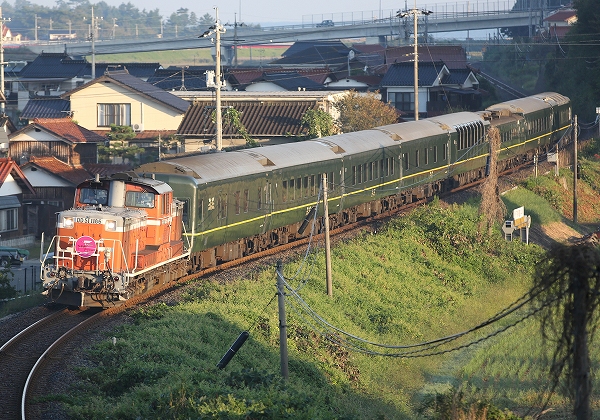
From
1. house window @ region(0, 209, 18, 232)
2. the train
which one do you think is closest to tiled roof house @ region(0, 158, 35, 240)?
house window @ region(0, 209, 18, 232)

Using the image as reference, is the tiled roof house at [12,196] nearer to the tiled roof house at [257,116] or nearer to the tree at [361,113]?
the tiled roof house at [257,116]

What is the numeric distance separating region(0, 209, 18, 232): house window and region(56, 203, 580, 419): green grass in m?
17.3

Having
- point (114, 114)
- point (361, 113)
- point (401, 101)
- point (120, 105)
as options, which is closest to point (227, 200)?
point (361, 113)

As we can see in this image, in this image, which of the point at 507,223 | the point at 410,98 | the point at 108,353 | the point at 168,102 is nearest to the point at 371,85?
the point at 410,98

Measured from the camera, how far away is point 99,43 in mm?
144000

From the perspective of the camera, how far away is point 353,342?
22641 mm

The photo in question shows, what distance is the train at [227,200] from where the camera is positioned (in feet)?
65.1

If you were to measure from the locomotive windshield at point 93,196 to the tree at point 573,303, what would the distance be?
40.2ft

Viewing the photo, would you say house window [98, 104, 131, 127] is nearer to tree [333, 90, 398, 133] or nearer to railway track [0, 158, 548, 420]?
tree [333, 90, 398, 133]

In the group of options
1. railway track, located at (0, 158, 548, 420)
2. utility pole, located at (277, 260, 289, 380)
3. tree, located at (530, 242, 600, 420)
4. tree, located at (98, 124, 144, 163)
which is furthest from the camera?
tree, located at (98, 124, 144, 163)

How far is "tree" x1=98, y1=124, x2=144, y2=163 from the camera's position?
1967 inches

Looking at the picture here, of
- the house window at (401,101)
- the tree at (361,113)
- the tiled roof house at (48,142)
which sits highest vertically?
the house window at (401,101)

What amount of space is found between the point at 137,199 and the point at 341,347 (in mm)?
6192

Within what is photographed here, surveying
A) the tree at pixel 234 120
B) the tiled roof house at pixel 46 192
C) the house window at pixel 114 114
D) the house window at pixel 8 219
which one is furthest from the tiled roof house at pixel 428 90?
the house window at pixel 8 219
